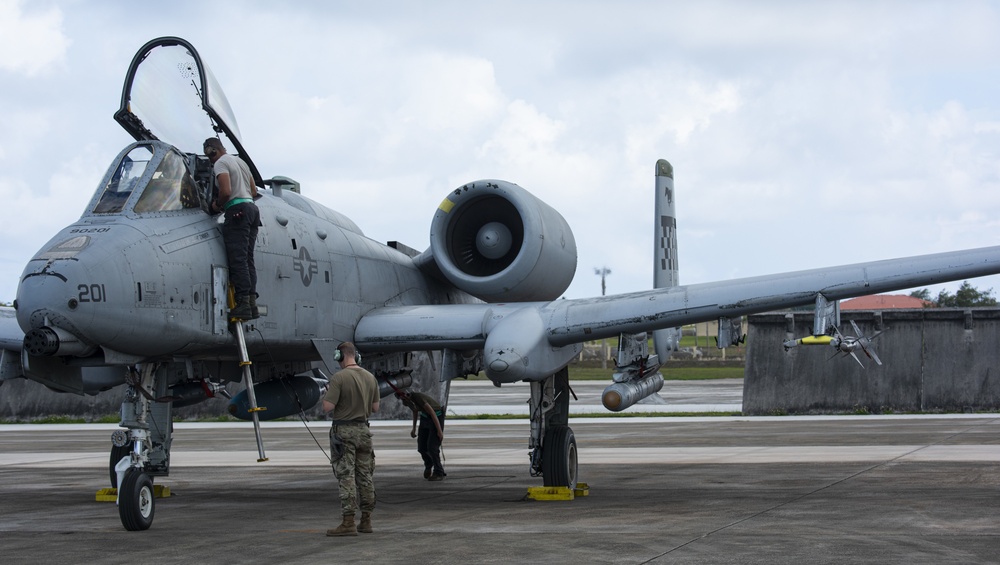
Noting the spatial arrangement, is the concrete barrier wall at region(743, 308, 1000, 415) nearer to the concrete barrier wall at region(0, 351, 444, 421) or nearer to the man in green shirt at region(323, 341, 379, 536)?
the concrete barrier wall at region(0, 351, 444, 421)

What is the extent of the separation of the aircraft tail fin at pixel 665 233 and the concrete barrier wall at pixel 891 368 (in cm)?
1124

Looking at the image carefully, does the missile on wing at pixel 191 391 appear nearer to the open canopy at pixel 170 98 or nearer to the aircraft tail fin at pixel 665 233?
the open canopy at pixel 170 98

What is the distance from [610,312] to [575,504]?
6.86ft

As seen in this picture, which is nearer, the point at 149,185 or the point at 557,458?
the point at 149,185

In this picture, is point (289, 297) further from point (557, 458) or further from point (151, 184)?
point (557, 458)

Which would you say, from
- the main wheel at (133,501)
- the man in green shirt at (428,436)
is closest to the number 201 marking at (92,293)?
the main wheel at (133,501)

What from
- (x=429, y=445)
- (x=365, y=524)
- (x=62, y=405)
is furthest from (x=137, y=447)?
(x=62, y=405)

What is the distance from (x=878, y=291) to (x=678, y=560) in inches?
198

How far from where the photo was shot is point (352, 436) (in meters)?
9.79

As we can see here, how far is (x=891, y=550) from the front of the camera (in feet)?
26.9

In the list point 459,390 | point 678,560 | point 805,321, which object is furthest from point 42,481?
point 459,390

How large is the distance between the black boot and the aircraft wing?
7.49 feet

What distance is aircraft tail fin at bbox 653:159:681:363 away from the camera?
56.3 ft

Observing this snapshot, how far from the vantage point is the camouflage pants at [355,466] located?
9617 millimetres
